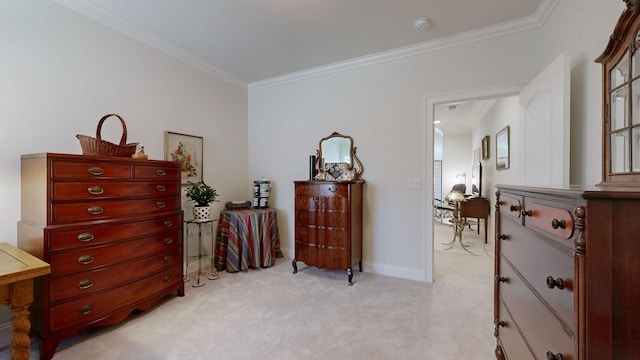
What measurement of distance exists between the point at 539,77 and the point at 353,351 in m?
2.47

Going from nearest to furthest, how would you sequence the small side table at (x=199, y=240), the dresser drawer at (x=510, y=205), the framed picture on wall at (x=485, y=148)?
the dresser drawer at (x=510, y=205), the small side table at (x=199, y=240), the framed picture on wall at (x=485, y=148)

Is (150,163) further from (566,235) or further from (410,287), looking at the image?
(410,287)

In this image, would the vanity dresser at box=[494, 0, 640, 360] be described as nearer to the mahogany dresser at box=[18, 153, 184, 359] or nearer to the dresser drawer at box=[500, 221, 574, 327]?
the dresser drawer at box=[500, 221, 574, 327]

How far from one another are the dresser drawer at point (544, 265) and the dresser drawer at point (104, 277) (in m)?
2.48

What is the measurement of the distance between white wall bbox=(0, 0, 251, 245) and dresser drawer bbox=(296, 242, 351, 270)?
153 centimetres

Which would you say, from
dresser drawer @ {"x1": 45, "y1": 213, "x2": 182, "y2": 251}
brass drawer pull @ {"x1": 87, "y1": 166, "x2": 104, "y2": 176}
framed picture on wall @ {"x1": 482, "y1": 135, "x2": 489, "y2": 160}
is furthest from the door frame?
framed picture on wall @ {"x1": 482, "y1": 135, "x2": 489, "y2": 160}

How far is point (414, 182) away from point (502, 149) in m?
2.19

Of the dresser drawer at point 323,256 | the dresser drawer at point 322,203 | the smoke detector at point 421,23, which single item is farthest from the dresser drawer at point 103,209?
the smoke detector at point 421,23

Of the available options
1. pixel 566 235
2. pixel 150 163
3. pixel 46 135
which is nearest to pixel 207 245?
pixel 150 163

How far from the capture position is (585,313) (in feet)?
2.04

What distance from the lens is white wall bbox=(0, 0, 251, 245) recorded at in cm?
179

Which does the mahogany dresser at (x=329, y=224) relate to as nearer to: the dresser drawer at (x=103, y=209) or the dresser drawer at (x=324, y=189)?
the dresser drawer at (x=324, y=189)

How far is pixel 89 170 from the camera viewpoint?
68.3 inches

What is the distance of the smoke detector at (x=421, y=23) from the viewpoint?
7.46ft
